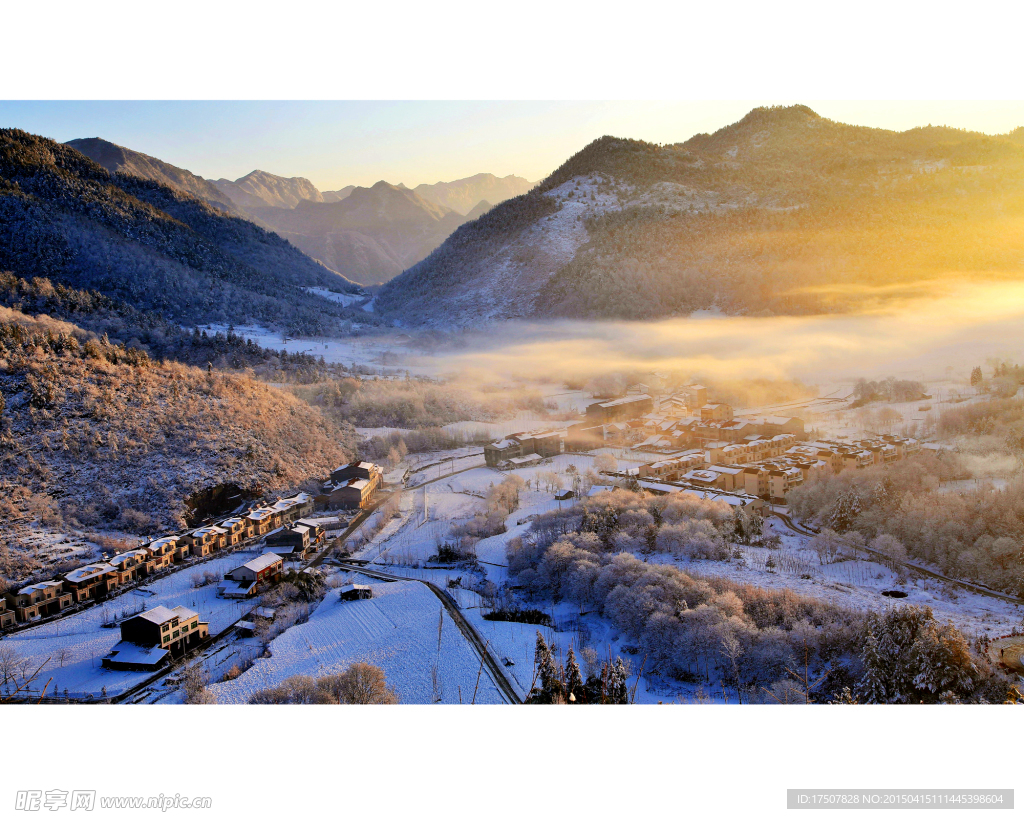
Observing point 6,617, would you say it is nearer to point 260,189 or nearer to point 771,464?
point 771,464

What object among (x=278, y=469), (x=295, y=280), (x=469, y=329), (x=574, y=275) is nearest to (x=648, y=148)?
(x=574, y=275)

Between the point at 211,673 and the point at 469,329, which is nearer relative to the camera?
the point at 211,673

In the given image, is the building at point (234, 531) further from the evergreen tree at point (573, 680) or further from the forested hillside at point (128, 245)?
the forested hillside at point (128, 245)

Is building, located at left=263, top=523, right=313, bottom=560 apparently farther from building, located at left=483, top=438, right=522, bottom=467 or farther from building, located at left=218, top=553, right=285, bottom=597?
building, located at left=483, top=438, right=522, bottom=467

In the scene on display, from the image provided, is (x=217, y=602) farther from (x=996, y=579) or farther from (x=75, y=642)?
(x=996, y=579)

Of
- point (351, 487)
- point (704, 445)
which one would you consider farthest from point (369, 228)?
point (704, 445)

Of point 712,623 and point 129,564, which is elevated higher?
point 129,564

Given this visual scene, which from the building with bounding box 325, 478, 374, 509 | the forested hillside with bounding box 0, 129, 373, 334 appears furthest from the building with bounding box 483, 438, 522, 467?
the forested hillside with bounding box 0, 129, 373, 334
